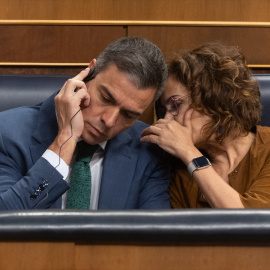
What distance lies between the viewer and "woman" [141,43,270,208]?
1162mm

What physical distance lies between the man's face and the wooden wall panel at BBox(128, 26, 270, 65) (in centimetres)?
84

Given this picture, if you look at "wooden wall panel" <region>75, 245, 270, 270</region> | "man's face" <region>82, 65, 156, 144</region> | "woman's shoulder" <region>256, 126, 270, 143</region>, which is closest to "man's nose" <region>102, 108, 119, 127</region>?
"man's face" <region>82, 65, 156, 144</region>

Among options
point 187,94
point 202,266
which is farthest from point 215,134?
point 202,266

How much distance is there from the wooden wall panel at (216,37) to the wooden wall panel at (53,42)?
0.41 ft

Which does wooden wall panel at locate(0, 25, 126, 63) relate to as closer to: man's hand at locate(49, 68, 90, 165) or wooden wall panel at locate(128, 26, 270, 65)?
wooden wall panel at locate(128, 26, 270, 65)

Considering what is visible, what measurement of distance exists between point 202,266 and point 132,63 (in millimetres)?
626

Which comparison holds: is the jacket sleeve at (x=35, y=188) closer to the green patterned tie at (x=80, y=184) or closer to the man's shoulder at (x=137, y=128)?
the green patterned tie at (x=80, y=184)

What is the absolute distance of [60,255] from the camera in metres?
0.50

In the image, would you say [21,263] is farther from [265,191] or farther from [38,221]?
[265,191]

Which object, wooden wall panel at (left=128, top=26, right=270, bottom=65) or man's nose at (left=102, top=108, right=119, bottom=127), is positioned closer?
man's nose at (left=102, top=108, right=119, bottom=127)

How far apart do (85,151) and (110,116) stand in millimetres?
138

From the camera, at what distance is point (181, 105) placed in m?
1.18

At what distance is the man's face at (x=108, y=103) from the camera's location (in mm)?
1031
